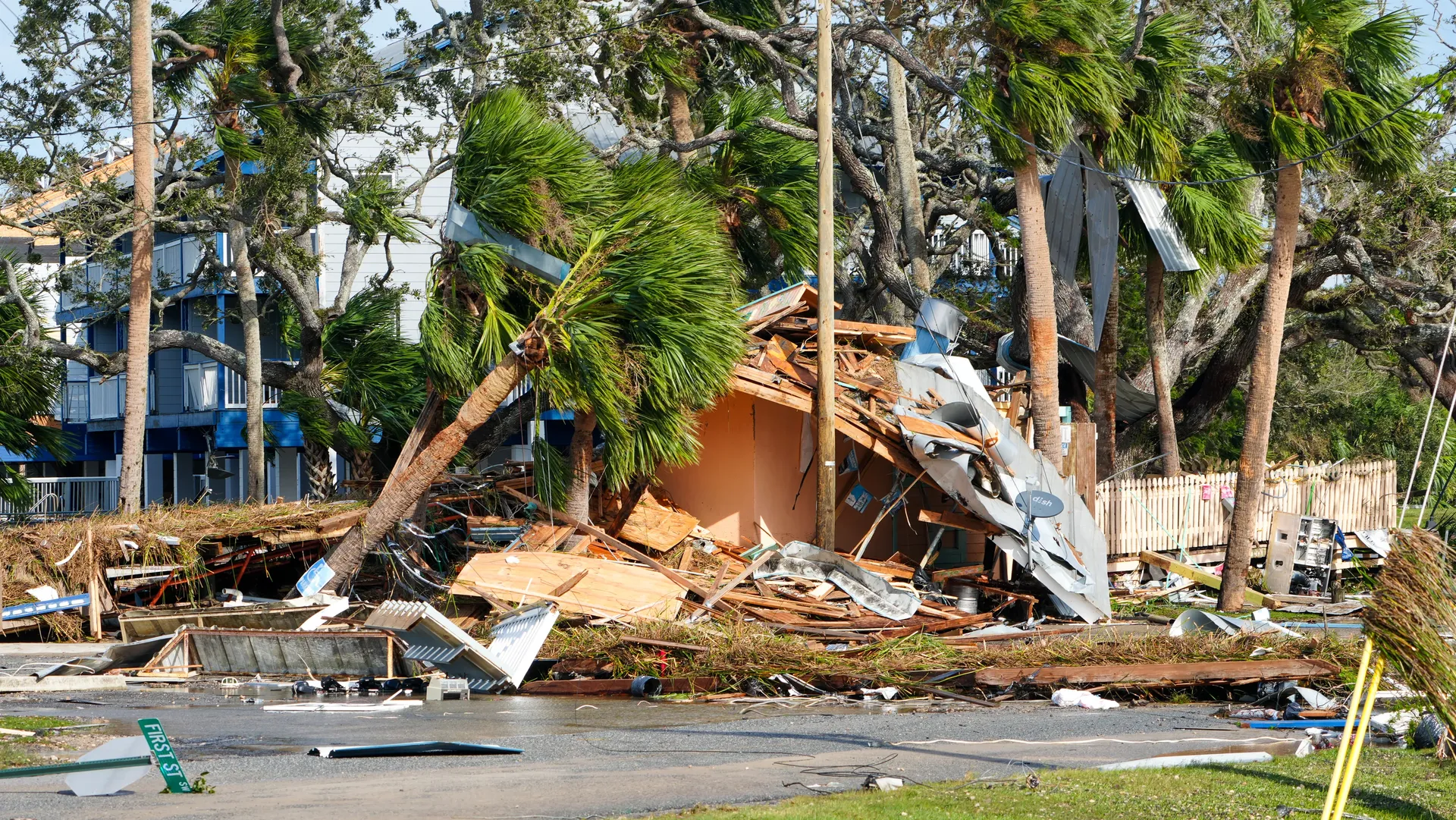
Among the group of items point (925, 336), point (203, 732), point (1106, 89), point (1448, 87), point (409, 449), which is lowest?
point (203, 732)

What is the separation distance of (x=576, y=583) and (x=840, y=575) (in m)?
2.97

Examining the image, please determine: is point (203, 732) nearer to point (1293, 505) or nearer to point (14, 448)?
point (14, 448)

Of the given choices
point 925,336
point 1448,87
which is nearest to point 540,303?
point 925,336

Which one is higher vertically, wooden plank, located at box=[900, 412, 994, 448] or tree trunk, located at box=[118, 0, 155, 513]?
tree trunk, located at box=[118, 0, 155, 513]

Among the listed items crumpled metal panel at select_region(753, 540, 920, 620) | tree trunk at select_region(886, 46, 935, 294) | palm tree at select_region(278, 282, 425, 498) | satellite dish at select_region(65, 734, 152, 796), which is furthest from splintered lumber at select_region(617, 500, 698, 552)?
satellite dish at select_region(65, 734, 152, 796)

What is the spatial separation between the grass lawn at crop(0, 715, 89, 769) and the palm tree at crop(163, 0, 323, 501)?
36.4ft

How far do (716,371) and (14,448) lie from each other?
13191 mm

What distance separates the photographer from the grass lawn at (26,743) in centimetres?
812

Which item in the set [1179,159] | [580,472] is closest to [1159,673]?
[580,472]

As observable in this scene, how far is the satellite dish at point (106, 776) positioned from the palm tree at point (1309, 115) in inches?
528

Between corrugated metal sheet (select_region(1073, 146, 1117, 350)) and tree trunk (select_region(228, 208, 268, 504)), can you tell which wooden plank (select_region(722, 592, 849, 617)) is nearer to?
corrugated metal sheet (select_region(1073, 146, 1117, 350))

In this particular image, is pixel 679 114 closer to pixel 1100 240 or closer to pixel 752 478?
pixel 752 478

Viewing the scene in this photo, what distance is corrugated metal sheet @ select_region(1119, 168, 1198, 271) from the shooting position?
1872cm

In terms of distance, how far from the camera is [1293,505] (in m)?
21.8
